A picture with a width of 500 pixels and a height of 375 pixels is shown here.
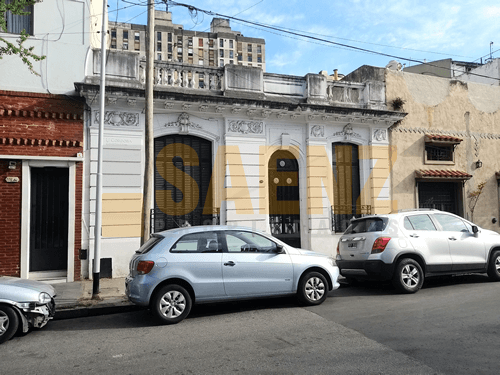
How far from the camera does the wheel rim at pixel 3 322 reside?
536 cm

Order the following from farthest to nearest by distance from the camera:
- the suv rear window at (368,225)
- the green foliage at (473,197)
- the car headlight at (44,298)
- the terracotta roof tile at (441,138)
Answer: the green foliage at (473,197) < the terracotta roof tile at (441,138) < the suv rear window at (368,225) < the car headlight at (44,298)

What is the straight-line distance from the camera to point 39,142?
32.5 ft

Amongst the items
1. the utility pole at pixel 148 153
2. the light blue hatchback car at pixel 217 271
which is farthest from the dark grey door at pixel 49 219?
the light blue hatchback car at pixel 217 271

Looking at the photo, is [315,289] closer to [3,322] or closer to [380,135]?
[3,322]

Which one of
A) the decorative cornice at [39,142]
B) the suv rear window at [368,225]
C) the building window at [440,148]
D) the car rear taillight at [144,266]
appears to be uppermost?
the building window at [440,148]

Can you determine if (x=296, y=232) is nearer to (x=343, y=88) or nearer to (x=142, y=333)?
(x=343, y=88)

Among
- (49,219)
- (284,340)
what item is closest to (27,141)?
(49,219)

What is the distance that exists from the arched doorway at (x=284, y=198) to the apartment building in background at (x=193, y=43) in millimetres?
63137

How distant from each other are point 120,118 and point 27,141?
2.41m

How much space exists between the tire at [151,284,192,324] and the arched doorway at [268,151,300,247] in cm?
661

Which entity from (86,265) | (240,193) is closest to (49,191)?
(86,265)

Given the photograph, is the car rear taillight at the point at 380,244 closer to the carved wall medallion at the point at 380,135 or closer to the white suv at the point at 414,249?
the white suv at the point at 414,249

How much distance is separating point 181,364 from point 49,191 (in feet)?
25.5

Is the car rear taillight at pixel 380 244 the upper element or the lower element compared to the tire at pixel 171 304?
upper
